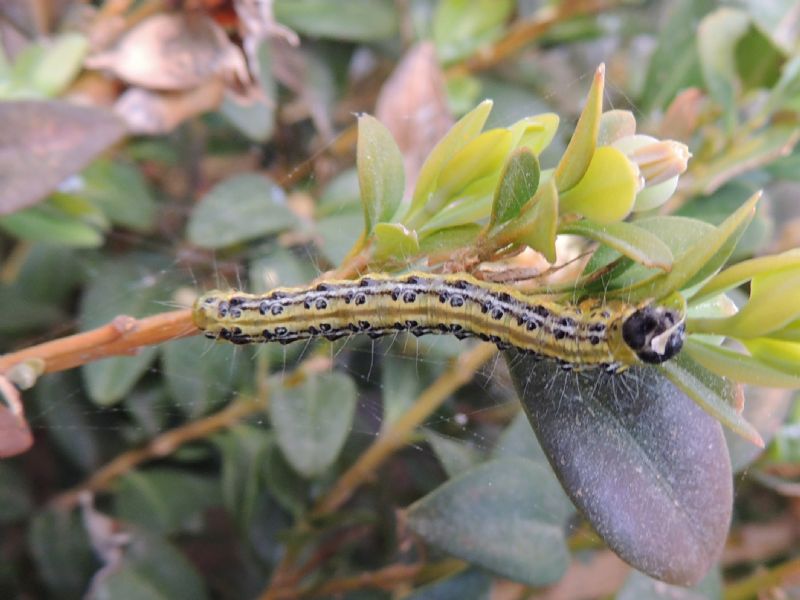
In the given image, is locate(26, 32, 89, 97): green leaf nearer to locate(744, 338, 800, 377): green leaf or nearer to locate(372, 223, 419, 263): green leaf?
locate(372, 223, 419, 263): green leaf

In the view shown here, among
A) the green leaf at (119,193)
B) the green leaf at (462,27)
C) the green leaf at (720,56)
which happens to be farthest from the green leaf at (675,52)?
the green leaf at (119,193)

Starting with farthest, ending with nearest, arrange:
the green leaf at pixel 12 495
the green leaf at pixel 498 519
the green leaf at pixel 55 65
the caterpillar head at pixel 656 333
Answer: the green leaf at pixel 12 495 → the green leaf at pixel 55 65 → the green leaf at pixel 498 519 → the caterpillar head at pixel 656 333

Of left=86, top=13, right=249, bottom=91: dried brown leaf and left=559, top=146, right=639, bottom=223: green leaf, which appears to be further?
left=86, top=13, right=249, bottom=91: dried brown leaf

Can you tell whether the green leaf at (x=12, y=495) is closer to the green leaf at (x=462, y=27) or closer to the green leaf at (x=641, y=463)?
the green leaf at (x=641, y=463)

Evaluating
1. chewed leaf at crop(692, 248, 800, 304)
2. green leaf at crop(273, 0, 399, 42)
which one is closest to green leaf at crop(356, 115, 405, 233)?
chewed leaf at crop(692, 248, 800, 304)

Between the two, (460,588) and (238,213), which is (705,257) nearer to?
(460,588)

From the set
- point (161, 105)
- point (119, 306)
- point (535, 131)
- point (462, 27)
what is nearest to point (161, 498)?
point (119, 306)

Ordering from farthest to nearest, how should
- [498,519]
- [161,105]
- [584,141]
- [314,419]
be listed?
[161,105], [314,419], [498,519], [584,141]
